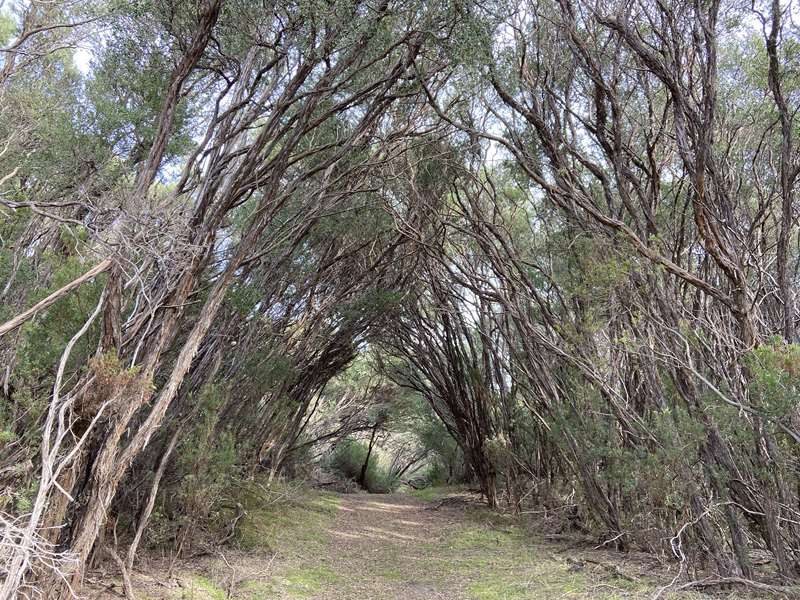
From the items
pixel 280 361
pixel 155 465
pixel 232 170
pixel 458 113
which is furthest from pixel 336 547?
pixel 458 113

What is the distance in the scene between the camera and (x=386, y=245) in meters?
7.38

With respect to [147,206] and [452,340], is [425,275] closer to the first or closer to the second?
[452,340]

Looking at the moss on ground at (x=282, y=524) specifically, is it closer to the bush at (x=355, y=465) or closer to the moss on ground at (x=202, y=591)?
the moss on ground at (x=202, y=591)

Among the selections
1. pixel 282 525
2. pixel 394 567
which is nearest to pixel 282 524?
pixel 282 525

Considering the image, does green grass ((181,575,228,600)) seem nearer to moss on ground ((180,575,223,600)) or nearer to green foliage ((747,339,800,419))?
moss on ground ((180,575,223,600))

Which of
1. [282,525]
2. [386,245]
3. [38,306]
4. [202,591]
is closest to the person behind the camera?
[38,306]

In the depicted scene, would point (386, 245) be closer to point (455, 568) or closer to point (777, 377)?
point (455, 568)

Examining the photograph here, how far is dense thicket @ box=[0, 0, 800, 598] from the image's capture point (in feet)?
9.71

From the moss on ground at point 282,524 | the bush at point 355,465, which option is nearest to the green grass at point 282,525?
the moss on ground at point 282,524

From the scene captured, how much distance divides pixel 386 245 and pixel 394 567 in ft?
13.7

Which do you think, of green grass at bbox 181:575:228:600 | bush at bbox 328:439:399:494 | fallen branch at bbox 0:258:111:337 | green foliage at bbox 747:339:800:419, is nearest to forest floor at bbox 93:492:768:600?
green grass at bbox 181:575:228:600

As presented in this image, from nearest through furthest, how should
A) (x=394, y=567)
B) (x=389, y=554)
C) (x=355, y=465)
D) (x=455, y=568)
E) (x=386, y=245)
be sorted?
(x=455, y=568) < (x=394, y=567) < (x=389, y=554) < (x=386, y=245) < (x=355, y=465)

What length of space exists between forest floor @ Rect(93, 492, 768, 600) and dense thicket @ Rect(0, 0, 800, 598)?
38 centimetres

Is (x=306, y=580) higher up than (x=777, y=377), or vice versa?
(x=777, y=377)
